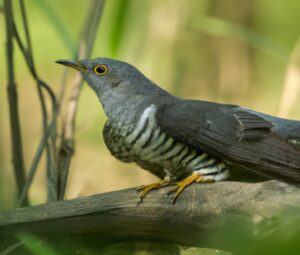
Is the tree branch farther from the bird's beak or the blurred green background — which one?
the blurred green background

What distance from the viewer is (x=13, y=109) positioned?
255cm

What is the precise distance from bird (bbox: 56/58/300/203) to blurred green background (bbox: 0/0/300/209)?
1120 millimetres

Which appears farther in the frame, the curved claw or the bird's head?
the bird's head

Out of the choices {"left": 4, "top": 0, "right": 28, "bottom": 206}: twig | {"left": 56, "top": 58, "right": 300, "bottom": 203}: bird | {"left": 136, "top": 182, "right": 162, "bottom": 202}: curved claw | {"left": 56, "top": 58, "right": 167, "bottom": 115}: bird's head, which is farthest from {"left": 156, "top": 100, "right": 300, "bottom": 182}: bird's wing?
{"left": 4, "top": 0, "right": 28, "bottom": 206}: twig

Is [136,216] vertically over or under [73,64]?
under

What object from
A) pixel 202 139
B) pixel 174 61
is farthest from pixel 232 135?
pixel 174 61

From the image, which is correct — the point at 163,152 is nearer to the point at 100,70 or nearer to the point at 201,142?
the point at 201,142

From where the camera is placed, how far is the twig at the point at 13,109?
2.48 metres

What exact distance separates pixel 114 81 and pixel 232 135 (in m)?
0.74

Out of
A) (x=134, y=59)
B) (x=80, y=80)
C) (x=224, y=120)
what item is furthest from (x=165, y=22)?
(x=224, y=120)

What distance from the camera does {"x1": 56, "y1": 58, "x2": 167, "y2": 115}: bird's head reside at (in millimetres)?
2891

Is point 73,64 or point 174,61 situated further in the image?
point 174,61

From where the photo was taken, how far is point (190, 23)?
4.22 meters

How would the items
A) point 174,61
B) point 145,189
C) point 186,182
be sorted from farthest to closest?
point 174,61
point 186,182
point 145,189
